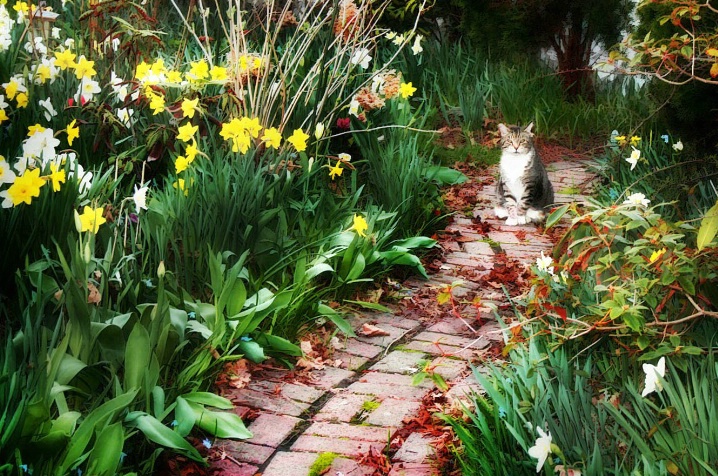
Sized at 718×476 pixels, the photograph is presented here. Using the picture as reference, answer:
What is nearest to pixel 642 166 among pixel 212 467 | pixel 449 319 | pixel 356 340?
pixel 449 319

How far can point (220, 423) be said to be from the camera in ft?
9.60

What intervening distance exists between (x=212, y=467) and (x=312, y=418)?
0.47m

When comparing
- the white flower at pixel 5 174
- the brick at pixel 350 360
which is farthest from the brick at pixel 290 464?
the white flower at pixel 5 174

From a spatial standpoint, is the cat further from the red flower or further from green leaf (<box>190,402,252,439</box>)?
green leaf (<box>190,402,252,439</box>)

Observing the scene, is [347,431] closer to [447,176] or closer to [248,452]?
[248,452]

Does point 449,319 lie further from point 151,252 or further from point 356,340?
point 151,252

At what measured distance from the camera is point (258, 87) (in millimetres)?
5035

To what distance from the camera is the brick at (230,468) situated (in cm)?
279

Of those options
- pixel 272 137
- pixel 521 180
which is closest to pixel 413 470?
pixel 272 137

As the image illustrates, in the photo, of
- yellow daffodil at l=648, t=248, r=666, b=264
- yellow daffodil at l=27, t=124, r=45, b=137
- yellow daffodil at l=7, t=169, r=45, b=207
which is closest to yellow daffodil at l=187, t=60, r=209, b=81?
yellow daffodil at l=27, t=124, r=45, b=137

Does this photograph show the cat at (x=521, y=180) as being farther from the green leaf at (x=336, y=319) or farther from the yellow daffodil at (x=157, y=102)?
the yellow daffodil at (x=157, y=102)

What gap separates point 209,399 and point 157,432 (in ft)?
1.10

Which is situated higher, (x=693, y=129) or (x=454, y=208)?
(x=693, y=129)

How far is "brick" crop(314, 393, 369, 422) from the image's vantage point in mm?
3168
